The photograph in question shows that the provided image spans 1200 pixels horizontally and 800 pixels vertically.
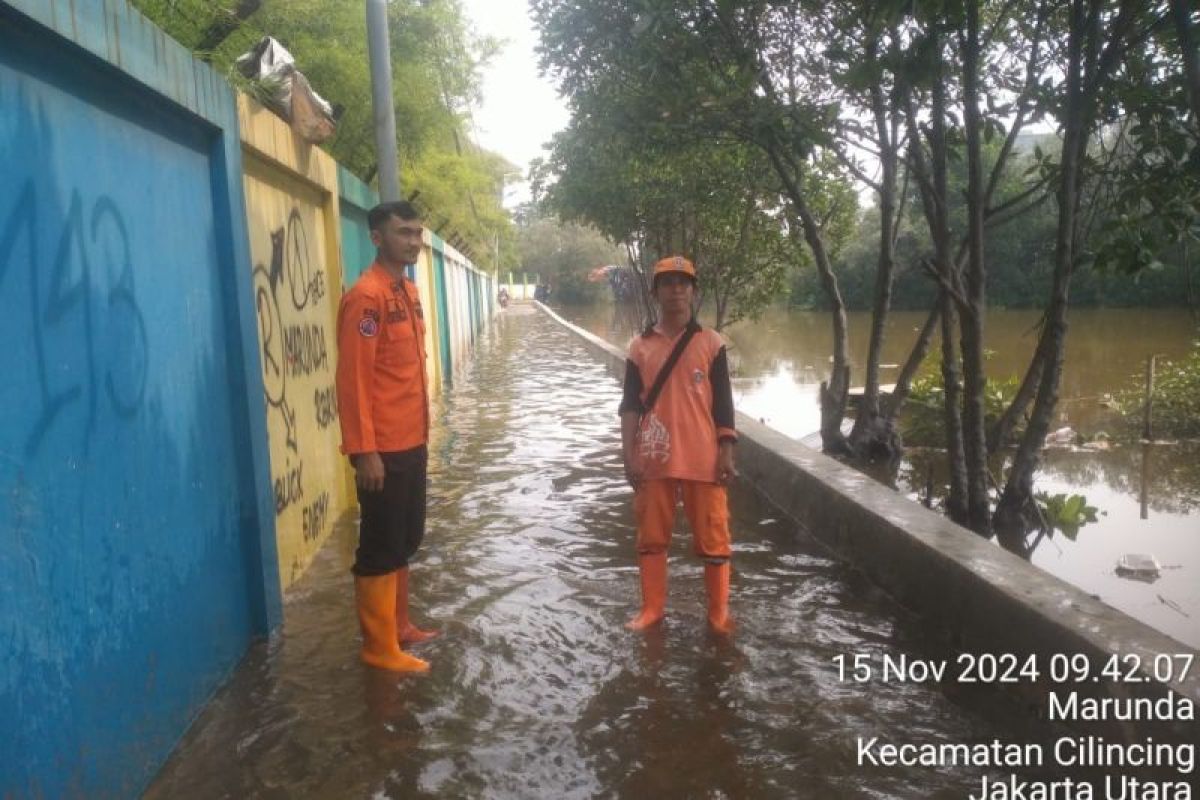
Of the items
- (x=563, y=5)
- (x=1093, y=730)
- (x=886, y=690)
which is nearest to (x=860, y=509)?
(x=886, y=690)

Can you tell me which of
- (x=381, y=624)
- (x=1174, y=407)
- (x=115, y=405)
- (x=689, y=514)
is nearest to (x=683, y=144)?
(x=689, y=514)

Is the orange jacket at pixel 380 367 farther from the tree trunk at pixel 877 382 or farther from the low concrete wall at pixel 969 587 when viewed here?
the tree trunk at pixel 877 382

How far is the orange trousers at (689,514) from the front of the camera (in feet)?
13.9

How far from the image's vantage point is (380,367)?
3.80 meters

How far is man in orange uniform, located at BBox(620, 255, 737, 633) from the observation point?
4.19 metres

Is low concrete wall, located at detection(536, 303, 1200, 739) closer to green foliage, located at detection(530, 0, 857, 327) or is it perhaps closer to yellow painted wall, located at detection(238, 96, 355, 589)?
green foliage, located at detection(530, 0, 857, 327)

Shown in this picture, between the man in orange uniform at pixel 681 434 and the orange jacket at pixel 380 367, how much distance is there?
997 mm

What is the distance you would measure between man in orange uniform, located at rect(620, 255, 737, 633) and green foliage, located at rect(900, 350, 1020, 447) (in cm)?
811

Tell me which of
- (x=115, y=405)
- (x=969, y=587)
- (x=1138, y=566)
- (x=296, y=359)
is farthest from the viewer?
(x=1138, y=566)

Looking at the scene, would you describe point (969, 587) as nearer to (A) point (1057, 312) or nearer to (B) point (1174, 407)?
(A) point (1057, 312)

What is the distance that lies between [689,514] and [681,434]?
41cm

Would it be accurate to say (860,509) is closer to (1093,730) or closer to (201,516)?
(1093,730)

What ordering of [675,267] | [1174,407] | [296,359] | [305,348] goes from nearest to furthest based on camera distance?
[675,267] → [296,359] → [305,348] → [1174,407]

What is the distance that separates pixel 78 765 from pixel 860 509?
13.4ft
